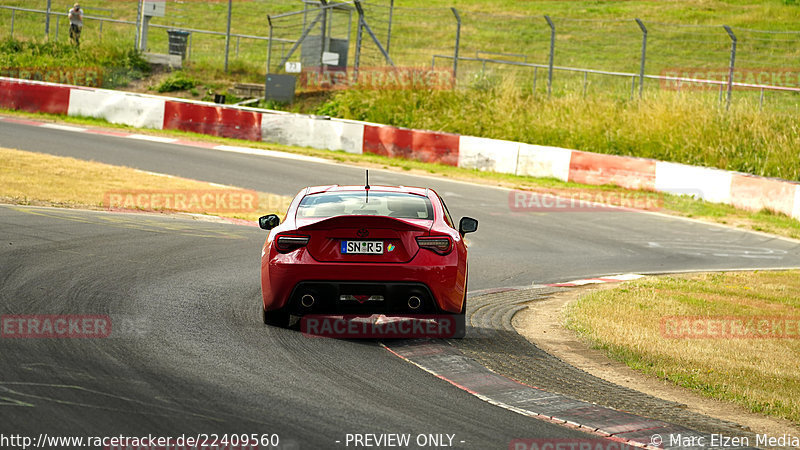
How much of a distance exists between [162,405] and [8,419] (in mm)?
870

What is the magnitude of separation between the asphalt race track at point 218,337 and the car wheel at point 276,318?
12 cm

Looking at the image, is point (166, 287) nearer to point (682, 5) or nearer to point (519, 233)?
point (519, 233)

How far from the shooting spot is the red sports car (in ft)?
25.6

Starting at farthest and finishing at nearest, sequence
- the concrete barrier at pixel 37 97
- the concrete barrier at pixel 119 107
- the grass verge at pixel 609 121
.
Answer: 1. the concrete barrier at pixel 37 97
2. the concrete barrier at pixel 119 107
3. the grass verge at pixel 609 121

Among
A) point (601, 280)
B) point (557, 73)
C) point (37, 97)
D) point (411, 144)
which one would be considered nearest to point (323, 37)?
point (411, 144)

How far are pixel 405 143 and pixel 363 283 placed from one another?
1687cm

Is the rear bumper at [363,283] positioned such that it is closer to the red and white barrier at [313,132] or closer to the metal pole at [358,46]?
the red and white barrier at [313,132]

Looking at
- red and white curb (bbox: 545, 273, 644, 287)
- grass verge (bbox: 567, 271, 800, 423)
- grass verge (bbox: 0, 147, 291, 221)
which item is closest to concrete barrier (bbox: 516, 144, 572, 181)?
grass verge (bbox: 0, 147, 291, 221)

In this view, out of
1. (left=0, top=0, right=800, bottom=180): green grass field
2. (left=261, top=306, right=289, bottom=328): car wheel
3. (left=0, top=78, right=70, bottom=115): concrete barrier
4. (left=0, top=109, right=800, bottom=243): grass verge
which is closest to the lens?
(left=261, top=306, right=289, bottom=328): car wheel

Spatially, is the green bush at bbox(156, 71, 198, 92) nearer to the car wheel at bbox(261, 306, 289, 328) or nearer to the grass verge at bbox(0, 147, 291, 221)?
the grass verge at bbox(0, 147, 291, 221)

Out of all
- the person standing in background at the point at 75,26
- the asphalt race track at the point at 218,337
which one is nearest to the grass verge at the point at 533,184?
the asphalt race track at the point at 218,337

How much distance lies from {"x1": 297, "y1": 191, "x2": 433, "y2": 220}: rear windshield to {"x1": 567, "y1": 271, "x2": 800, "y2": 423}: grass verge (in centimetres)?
206

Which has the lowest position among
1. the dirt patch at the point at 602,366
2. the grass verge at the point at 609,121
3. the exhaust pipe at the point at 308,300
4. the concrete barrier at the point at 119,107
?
the dirt patch at the point at 602,366

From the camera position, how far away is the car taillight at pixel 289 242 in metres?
7.95
